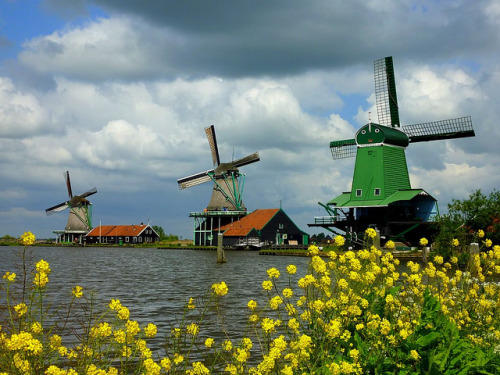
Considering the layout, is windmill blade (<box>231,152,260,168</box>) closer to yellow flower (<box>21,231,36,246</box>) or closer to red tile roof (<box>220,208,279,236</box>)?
red tile roof (<box>220,208,279,236</box>)

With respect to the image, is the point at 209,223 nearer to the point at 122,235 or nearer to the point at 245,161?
the point at 245,161

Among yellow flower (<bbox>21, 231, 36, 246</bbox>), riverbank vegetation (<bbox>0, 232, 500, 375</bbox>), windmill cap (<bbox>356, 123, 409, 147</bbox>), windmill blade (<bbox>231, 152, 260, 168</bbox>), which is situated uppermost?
windmill blade (<bbox>231, 152, 260, 168</bbox>)

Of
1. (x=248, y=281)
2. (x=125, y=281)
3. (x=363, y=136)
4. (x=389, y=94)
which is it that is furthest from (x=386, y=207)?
(x=125, y=281)

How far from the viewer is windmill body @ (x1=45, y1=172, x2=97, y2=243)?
96.6m

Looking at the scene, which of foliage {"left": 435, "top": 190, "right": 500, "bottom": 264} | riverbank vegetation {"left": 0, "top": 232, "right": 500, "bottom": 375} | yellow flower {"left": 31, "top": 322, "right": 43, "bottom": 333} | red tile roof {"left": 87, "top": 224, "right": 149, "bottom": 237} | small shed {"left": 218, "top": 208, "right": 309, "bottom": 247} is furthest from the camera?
red tile roof {"left": 87, "top": 224, "right": 149, "bottom": 237}

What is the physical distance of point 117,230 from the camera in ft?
310

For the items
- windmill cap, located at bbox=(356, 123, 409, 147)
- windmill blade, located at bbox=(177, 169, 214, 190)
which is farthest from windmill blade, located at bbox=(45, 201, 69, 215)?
windmill cap, located at bbox=(356, 123, 409, 147)

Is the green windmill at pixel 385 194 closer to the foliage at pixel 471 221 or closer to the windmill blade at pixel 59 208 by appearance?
the foliage at pixel 471 221

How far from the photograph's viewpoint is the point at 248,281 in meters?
23.0

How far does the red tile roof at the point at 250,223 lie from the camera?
66.4m

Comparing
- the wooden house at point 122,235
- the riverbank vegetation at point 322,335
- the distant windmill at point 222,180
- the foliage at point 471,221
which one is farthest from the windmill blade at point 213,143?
the riverbank vegetation at point 322,335

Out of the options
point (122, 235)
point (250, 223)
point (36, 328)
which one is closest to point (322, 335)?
point (36, 328)

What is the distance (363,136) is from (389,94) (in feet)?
18.4

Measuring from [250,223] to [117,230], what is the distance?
35736mm
